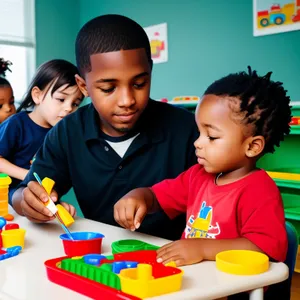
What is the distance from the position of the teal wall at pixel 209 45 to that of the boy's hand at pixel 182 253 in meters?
2.72

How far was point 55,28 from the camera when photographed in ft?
16.9

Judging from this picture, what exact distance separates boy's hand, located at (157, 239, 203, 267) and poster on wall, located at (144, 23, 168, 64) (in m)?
3.68

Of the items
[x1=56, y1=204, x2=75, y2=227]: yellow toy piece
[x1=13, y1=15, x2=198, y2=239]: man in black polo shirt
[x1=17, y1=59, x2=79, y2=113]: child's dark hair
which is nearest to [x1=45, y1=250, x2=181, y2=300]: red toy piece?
[x1=56, y1=204, x2=75, y2=227]: yellow toy piece

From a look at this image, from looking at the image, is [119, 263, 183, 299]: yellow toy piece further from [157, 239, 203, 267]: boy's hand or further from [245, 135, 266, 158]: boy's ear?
[245, 135, 266, 158]: boy's ear

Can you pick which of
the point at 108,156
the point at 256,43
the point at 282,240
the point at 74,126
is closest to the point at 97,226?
the point at 108,156

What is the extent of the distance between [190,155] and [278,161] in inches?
77.5

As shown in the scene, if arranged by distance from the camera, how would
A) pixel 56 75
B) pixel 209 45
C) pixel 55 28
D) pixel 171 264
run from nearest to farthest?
pixel 171 264 < pixel 56 75 < pixel 209 45 < pixel 55 28

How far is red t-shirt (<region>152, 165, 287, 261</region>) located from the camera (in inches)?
38.4

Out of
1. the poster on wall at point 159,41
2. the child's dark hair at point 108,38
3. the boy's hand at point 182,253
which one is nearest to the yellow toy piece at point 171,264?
the boy's hand at point 182,253

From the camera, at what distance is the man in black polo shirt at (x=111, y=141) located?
4.27 feet

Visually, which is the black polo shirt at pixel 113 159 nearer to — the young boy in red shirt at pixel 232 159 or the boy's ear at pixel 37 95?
the young boy in red shirt at pixel 232 159

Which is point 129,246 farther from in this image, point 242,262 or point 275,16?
point 275,16

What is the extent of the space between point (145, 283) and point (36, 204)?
557mm

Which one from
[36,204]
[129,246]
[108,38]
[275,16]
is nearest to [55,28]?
[275,16]
